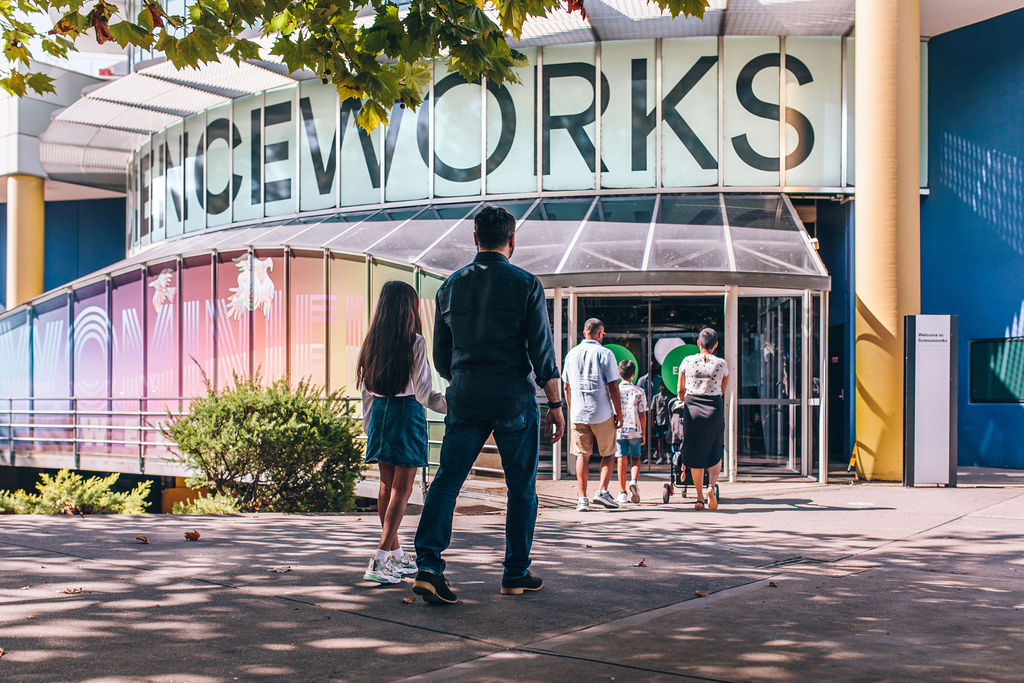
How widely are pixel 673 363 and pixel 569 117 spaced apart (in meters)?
4.67

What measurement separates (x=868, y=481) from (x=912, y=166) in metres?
4.21

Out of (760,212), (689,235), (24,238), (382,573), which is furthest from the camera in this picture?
(24,238)

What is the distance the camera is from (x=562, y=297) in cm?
1355

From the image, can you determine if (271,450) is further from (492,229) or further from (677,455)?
(492,229)

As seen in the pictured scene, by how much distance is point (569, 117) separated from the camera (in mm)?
16188

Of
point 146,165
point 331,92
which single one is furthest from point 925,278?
point 146,165

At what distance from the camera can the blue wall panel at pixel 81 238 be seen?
2873 centimetres

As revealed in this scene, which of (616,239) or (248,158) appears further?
(248,158)

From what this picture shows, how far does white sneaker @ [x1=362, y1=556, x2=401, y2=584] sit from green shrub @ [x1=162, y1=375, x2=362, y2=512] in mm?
4172

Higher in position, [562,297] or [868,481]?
[562,297]

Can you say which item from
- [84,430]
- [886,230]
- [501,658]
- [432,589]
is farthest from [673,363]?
[501,658]

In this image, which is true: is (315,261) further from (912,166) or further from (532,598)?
(532,598)

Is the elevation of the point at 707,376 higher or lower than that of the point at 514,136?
lower

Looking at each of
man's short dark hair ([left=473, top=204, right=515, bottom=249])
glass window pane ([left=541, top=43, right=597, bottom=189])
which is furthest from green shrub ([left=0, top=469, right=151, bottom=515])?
glass window pane ([left=541, top=43, right=597, bottom=189])
